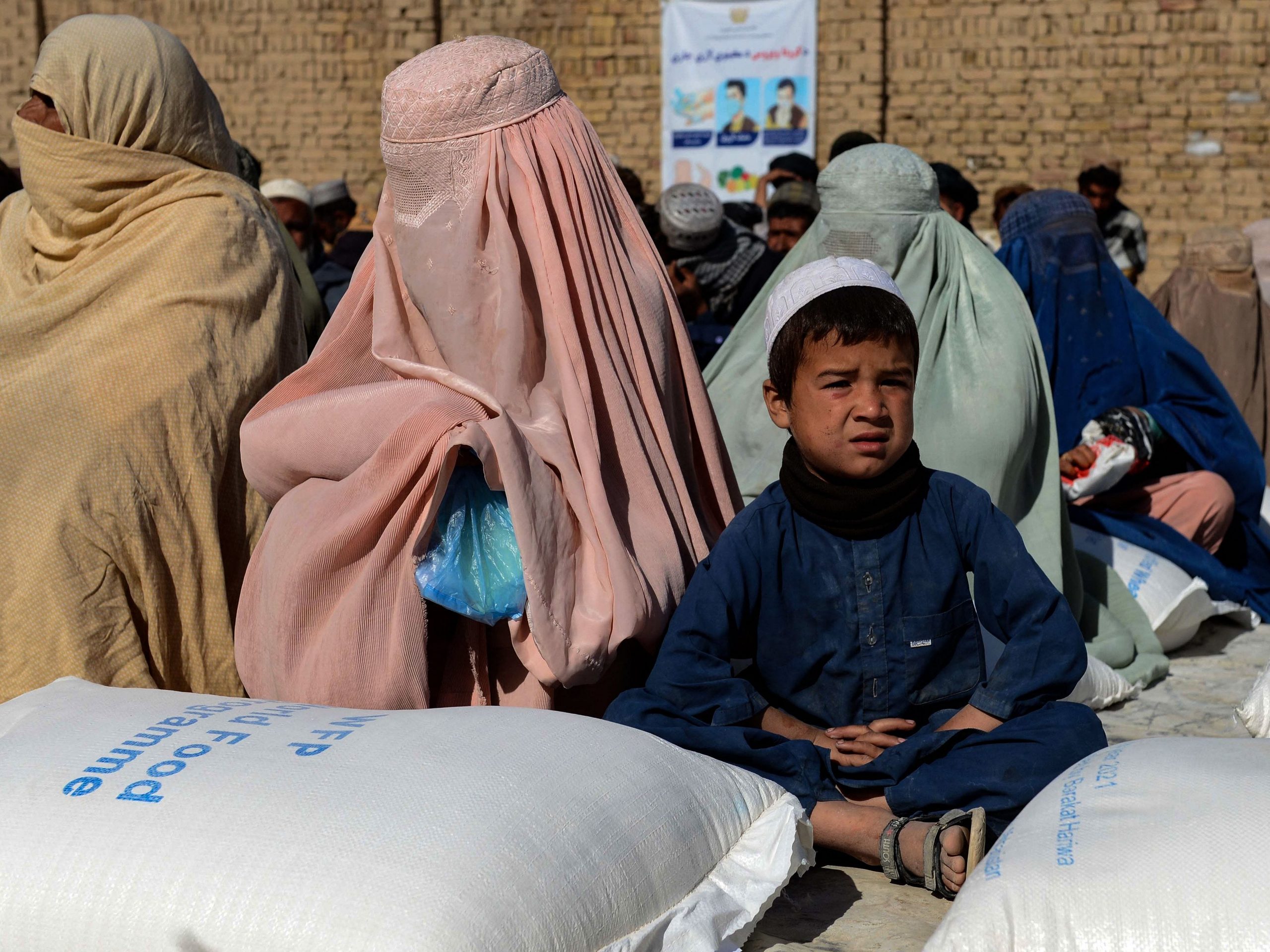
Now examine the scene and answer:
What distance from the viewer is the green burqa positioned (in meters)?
3.19

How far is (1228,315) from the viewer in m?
5.59

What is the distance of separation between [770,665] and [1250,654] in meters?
2.04

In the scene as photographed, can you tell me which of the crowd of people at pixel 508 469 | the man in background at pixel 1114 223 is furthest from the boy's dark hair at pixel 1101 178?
the crowd of people at pixel 508 469

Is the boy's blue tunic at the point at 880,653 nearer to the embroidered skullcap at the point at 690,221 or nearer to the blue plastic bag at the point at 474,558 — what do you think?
the blue plastic bag at the point at 474,558

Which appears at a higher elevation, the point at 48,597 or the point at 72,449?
the point at 72,449

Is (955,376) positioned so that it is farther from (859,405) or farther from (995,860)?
(995,860)

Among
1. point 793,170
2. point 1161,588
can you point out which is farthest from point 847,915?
point 793,170

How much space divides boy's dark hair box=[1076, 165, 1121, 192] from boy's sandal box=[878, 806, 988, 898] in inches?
282

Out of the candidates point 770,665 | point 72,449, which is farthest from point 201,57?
point 770,665

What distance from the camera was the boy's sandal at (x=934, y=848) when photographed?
1.97 meters

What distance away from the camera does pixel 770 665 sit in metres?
2.35

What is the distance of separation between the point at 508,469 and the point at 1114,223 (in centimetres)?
734

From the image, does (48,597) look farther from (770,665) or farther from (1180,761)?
(1180,761)

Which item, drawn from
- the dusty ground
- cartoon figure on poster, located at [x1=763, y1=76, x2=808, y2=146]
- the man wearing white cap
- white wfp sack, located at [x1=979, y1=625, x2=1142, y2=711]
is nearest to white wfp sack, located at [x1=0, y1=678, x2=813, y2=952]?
the dusty ground
